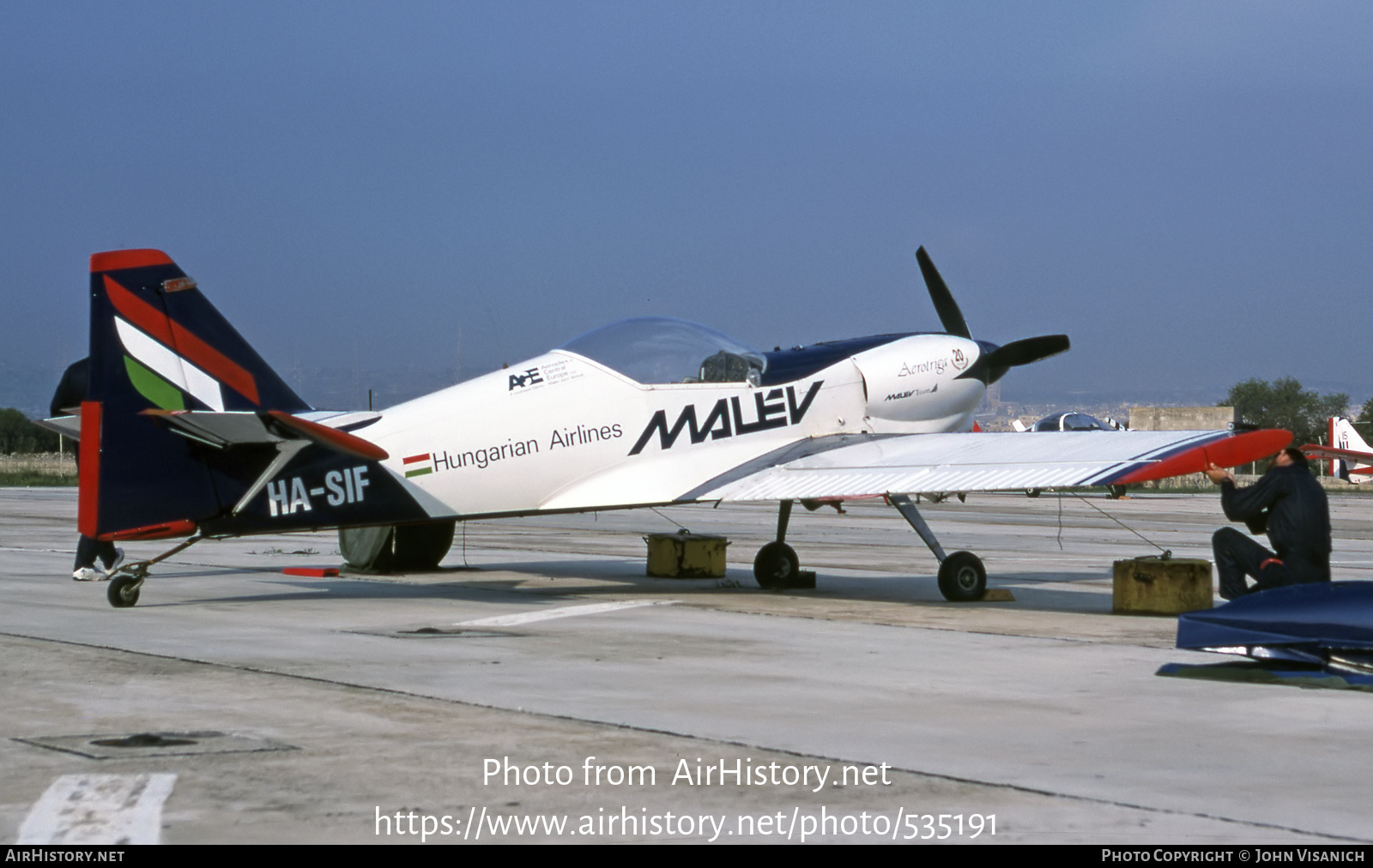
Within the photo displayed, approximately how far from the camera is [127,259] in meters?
13.1

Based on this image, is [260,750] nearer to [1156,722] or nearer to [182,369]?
[1156,722]

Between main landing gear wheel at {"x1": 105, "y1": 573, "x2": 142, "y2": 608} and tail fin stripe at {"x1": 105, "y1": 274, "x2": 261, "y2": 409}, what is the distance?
1888 millimetres

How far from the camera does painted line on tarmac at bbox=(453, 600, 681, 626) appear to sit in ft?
41.4

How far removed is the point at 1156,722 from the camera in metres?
7.76

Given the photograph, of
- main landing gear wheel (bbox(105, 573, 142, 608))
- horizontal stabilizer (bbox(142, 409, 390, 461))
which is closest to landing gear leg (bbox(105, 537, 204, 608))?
main landing gear wheel (bbox(105, 573, 142, 608))

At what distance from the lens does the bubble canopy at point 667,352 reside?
589 inches

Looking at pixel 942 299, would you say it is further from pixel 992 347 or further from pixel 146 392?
pixel 146 392

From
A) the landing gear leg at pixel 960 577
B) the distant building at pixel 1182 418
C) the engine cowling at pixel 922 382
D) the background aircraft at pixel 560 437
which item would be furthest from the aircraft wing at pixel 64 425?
the distant building at pixel 1182 418

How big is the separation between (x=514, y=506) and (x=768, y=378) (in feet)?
10.4

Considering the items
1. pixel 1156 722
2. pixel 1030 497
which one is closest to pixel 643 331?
pixel 1156 722

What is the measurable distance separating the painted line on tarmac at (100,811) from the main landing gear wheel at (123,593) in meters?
7.75

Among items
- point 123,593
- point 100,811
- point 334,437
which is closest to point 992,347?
point 334,437

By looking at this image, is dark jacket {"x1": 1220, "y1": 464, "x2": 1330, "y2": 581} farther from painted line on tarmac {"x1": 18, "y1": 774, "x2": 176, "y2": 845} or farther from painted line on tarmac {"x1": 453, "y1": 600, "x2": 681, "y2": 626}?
painted line on tarmac {"x1": 18, "y1": 774, "x2": 176, "y2": 845}

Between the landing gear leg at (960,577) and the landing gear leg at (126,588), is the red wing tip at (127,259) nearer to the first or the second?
the landing gear leg at (126,588)
